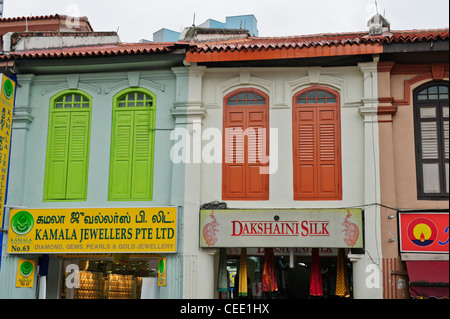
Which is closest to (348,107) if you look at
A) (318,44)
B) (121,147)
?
(318,44)

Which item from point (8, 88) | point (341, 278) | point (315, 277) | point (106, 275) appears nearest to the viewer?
point (341, 278)

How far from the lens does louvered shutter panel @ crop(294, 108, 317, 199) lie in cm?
1263

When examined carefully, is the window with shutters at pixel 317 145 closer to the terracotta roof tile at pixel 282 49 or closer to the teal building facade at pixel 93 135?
the terracotta roof tile at pixel 282 49

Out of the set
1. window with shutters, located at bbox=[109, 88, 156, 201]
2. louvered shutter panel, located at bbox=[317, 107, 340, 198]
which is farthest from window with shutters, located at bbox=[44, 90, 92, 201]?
louvered shutter panel, located at bbox=[317, 107, 340, 198]

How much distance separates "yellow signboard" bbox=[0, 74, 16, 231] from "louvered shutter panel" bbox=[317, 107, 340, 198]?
21.4 feet

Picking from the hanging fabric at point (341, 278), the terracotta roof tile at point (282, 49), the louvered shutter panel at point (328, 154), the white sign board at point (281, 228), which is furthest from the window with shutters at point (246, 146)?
the hanging fabric at point (341, 278)

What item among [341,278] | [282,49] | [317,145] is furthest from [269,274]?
[282,49]

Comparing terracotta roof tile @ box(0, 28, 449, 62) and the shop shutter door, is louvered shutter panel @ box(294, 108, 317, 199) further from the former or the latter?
terracotta roof tile @ box(0, 28, 449, 62)

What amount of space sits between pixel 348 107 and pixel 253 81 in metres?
2.05

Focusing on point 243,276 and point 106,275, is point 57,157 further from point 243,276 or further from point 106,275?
point 243,276

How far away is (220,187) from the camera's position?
42.2 feet

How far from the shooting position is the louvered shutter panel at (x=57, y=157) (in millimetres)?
13359

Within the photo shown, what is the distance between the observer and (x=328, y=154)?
12.7 meters

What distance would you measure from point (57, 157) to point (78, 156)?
480 mm
